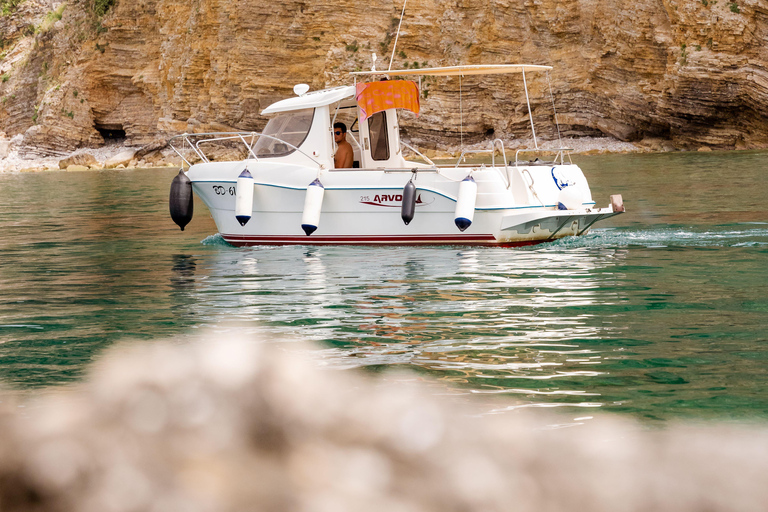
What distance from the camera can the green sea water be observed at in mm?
5105

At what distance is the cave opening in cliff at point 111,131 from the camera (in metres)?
Result: 62.8

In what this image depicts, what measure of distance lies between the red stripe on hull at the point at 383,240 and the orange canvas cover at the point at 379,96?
6.08 ft

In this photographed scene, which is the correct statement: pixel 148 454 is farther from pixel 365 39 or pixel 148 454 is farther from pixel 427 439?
pixel 365 39

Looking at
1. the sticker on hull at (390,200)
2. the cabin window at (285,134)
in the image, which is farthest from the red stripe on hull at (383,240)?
the cabin window at (285,134)

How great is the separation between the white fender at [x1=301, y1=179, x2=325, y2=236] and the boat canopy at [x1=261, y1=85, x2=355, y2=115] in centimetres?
151

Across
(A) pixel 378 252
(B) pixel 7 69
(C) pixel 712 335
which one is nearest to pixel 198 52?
(B) pixel 7 69

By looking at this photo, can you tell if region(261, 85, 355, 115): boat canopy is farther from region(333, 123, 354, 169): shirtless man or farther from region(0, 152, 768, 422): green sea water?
region(0, 152, 768, 422): green sea water

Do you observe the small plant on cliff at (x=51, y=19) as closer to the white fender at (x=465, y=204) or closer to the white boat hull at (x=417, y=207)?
the white boat hull at (x=417, y=207)

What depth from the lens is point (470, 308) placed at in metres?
7.47

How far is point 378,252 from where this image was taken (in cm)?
1148

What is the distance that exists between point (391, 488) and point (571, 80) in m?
47.8

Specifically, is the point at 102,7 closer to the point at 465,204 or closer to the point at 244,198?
the point at 244,198

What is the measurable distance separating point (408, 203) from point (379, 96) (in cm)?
209

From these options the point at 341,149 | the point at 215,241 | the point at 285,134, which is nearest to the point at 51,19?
the point at 215,241
